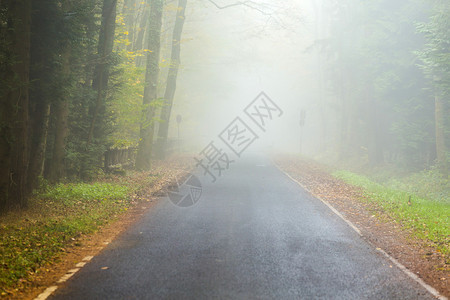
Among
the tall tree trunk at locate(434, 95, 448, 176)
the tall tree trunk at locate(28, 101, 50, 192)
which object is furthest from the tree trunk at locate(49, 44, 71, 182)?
the tall tree trunk at locate(434, 95, 448, 176)

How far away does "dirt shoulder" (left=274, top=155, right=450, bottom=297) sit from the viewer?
6.30 m

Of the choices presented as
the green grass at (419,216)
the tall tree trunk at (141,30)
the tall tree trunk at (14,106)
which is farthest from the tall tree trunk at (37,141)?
the tall tree trunk at (141,30)

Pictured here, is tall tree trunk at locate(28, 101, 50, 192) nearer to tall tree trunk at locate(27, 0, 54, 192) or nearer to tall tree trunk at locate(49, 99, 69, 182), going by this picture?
tall tree trunk at locate(27, 0, 54, 192)

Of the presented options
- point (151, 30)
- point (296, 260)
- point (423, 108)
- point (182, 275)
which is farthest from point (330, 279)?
point (423, 108)

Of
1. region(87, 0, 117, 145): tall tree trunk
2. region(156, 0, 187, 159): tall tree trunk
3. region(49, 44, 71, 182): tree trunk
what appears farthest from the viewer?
region(156, 0, 187, 159): tall tree trunk

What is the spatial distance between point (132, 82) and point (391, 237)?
14.7 meters

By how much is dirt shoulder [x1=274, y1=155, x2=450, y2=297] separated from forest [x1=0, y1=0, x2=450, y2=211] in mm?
7747

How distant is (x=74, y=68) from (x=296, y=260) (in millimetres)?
9680

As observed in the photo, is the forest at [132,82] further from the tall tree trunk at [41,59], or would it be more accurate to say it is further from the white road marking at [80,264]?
the white road marking at [80,264]

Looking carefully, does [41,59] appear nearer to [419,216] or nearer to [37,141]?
[37,141]

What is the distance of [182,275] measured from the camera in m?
5.72

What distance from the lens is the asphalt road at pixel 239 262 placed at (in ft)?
17.0

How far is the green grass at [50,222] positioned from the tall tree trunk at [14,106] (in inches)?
25.5

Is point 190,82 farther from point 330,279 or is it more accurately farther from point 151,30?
point 330,279
